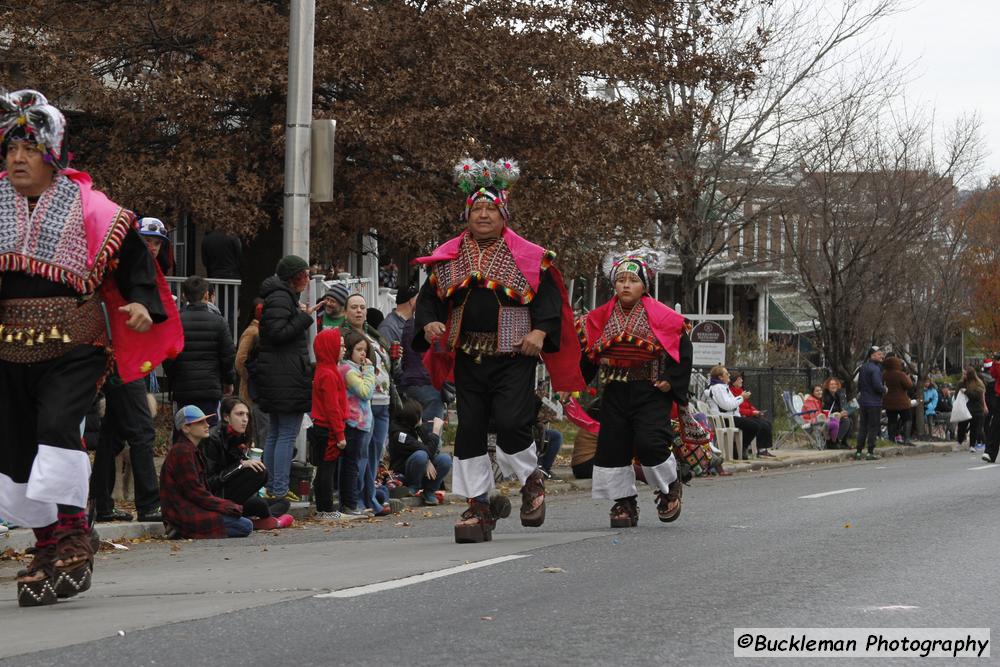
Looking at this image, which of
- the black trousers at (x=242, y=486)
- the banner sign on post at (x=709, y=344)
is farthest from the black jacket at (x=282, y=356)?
the banner sign on post at (x=709, y=344)

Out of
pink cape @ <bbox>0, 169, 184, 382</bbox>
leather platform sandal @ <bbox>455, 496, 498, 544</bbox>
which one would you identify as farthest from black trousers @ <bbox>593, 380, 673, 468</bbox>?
pink cape @ <bbox>0, 169, 184, 382</bbox>

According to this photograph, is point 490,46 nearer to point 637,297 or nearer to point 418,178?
point 418,178

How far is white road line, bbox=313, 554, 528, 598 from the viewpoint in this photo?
23.3 feet

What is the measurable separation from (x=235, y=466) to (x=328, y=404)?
1.03m

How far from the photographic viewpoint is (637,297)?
35.7 feet

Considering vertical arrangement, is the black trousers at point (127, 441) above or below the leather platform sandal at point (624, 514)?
above

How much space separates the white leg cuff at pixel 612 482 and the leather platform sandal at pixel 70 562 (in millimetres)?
4568

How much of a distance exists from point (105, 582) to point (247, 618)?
215cm

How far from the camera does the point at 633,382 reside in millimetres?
10891

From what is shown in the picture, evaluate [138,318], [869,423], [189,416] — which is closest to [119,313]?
[138,318]

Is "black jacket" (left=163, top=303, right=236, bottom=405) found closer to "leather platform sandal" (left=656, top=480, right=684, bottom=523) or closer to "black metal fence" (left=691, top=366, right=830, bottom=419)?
"leather platform sandal" (left=656, top=480, right=684, bottom=523)

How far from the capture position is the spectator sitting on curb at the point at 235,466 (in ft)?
38.2

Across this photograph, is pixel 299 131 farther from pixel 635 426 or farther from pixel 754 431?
pixel 754 431

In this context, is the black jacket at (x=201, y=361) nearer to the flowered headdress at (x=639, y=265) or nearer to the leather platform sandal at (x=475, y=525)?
the flowered headdress at (x=639, y=265)
